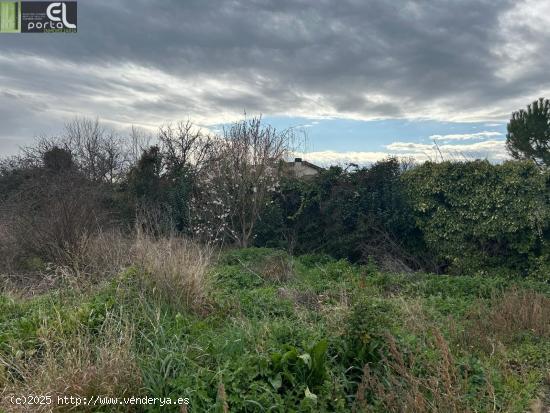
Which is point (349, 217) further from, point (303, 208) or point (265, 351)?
point (265, 351)

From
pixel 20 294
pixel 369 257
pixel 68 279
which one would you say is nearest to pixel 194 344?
pixel 68 279

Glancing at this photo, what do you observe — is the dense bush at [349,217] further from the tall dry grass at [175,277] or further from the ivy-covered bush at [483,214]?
the tall dry grass at [175,277]

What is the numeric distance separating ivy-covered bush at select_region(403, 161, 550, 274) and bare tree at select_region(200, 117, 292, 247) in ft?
14.3

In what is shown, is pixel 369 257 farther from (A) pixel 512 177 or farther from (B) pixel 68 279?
(B) pixel 68 279

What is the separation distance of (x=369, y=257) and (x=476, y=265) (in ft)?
7.96

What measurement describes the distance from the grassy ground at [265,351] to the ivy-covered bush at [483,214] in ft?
12.8

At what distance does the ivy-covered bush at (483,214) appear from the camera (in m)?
9.77

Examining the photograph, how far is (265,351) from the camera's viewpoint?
4074mm

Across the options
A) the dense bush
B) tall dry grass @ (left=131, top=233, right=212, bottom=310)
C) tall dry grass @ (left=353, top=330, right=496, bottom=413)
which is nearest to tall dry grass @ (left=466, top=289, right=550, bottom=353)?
tall dry grass @ (left=353, top=330, right=496, bottom=413)

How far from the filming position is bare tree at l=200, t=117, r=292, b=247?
13528 millimetres

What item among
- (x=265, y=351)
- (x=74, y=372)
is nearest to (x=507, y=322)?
(x=265, y=351)

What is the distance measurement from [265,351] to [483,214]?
8.12 m
